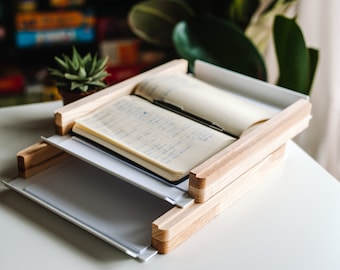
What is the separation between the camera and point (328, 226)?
0.77m

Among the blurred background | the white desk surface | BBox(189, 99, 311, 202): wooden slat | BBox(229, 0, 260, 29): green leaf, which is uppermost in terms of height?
BBox(229, 0, 260, 29): green leaf

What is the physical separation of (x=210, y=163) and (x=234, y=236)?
0.09 metres

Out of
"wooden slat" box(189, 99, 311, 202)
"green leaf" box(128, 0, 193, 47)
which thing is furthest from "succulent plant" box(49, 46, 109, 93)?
"green leaf" box(128, 0, 193, 47)

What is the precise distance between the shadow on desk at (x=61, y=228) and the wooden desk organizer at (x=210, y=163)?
0.04m

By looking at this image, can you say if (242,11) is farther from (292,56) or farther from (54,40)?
(54,40)

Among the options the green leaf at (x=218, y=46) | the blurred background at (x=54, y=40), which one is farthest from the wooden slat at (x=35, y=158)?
the blurred background at (x=54, y=40)

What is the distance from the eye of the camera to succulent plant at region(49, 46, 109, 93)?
908mm

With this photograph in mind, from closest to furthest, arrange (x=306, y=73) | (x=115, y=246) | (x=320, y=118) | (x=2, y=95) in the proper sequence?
(x=115, y=246), (x=306, y=73), (x=320, y=118), (x=2, y=95)

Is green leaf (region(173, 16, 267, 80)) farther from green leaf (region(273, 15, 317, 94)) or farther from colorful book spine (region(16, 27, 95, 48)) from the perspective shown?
colorful book spine (region(16, 27, 95, 48))

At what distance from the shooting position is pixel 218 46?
1217 millimetres

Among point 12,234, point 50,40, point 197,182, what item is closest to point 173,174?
point 197,182

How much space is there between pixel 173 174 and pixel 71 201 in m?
0.14

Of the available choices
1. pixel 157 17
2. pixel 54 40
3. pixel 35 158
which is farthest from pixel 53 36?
pixel 35 158

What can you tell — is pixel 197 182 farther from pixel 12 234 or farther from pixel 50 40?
pixel 50 40
